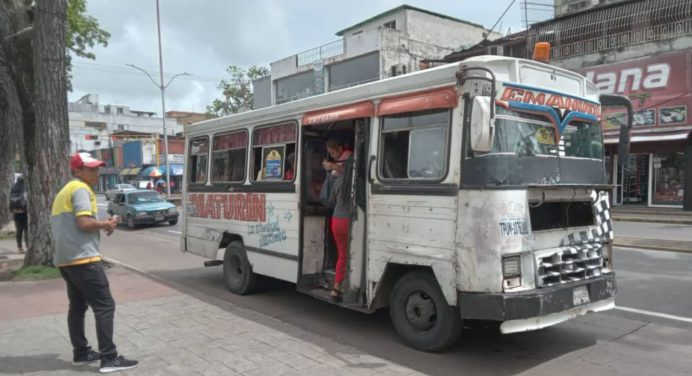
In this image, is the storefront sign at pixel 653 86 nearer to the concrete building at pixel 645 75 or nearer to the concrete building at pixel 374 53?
the concrete building at pixel 645 75

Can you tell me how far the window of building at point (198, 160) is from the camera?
8.95 meters

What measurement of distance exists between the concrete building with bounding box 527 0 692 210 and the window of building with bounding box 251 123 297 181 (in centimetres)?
1601

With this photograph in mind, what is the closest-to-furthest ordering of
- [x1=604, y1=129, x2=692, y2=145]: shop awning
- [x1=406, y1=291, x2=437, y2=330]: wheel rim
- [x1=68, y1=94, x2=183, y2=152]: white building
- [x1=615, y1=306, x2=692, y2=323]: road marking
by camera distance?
[x1=406, y1=291, x2=437, y2=330]: wheel rim
[x1=615, y1=306, x2=692, y2=323]: road marking
[x1=604, y1=129, x2=692, y2=145]: shop awning
[x1=68, y1=94, x2=183, y2=152]: white building

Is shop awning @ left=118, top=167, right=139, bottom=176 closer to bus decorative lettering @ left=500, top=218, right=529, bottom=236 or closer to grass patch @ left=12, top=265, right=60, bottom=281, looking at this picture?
grass patch @ left=12, top=265, right=60, bottom=281

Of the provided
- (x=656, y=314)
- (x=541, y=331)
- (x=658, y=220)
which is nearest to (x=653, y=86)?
(x=658, y=220)

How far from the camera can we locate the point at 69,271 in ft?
15.2

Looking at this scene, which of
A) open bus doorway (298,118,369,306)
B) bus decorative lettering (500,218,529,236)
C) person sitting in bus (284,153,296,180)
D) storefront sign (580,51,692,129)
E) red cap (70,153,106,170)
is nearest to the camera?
bus decorative lettering (500,218,529,236)

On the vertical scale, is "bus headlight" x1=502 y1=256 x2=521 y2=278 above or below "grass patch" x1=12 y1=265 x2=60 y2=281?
above

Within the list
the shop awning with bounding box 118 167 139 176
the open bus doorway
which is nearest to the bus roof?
the open bus doorway

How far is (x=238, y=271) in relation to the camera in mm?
8164

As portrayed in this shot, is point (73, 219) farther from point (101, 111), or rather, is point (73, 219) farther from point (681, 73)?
point (101, 111)

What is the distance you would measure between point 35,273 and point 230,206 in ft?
13.3

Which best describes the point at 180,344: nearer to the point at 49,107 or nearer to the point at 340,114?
the point at 340,114

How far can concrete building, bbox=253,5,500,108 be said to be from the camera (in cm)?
2980
